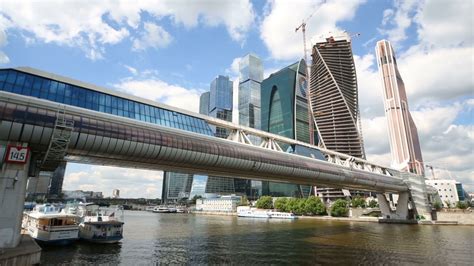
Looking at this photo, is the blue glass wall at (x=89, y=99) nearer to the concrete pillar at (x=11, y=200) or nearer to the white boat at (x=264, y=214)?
the concrete pillar at (x=11, y=200)

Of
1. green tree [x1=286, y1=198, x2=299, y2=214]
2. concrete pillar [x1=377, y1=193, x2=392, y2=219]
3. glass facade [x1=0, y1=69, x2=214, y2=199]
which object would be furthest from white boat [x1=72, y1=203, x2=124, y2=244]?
green tree [x1=286, y1=198, x2=299, y2=214]

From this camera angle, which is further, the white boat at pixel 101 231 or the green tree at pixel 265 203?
the green tree at pixel 265 203

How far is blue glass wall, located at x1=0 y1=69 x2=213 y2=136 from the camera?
29875 mm

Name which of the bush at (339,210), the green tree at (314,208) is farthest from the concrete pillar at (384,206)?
the green tree at (314,208)

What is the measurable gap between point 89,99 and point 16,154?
35.7 ft

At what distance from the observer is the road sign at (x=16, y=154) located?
2584 cm

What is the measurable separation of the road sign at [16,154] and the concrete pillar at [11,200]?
355 millimetres

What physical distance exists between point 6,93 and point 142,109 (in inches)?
648

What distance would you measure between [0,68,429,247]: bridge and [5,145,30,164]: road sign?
203 mm

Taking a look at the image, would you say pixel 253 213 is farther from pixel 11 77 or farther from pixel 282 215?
pixel 11 77

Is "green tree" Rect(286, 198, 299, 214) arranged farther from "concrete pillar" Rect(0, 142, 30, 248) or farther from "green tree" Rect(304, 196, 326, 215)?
"concrete pillar" Rect(0, 142, 30, 248)

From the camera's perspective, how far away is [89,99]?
116ft

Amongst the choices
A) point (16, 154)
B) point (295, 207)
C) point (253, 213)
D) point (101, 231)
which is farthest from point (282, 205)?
point (16, 154)

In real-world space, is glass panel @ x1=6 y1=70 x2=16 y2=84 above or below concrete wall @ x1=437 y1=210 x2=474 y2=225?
above
